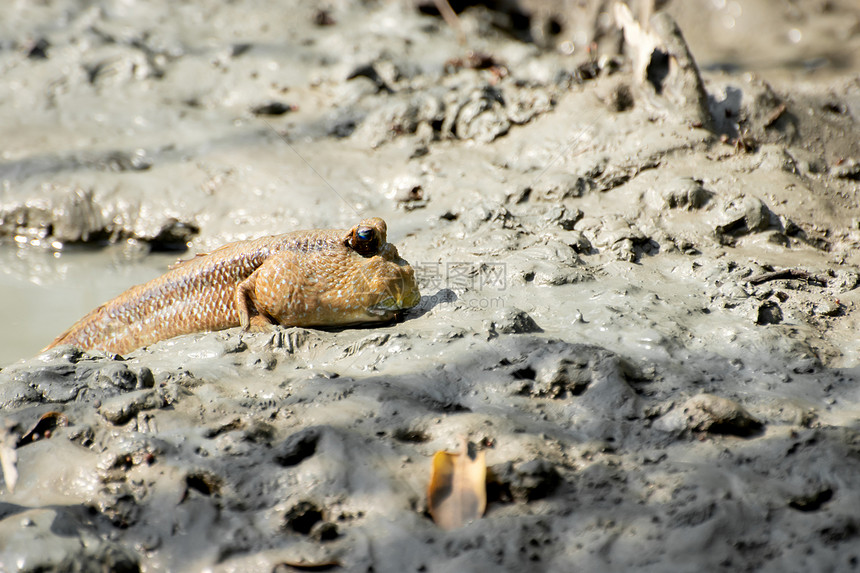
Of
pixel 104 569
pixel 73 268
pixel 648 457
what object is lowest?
pixel 73 268

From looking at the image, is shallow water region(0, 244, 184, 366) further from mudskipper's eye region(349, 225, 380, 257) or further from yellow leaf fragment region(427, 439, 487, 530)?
yellow leaf fragment region(427, 439, 487, 530)

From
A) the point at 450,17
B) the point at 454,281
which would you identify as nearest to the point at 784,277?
the point at 454,281

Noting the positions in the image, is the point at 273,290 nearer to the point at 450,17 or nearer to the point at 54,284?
the point at 54,284

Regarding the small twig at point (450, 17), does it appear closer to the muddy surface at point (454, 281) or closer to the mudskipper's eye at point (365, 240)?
the muddy surface at point (454, 281)

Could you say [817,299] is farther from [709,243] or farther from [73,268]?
[73,268]

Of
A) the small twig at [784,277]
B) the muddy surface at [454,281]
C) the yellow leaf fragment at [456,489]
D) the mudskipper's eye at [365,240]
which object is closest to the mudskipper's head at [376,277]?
the mudskipper's eye at [365,240]

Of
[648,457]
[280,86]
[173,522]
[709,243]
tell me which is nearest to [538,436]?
[648,457]
